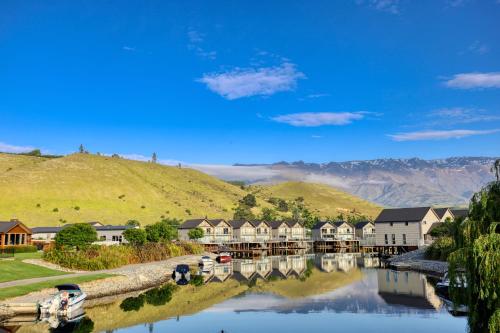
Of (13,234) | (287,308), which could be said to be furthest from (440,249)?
(13,234)

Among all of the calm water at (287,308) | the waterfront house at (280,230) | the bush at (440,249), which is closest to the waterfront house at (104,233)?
the calm water at (287,308)

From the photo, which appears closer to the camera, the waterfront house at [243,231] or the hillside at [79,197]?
the waterfront house at [243,231]

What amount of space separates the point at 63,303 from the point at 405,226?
8351 centimetres

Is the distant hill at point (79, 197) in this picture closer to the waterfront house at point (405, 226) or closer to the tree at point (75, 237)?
the tree at point (75, 237)

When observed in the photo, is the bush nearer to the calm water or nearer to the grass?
the calm water

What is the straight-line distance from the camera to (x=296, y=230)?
152 m

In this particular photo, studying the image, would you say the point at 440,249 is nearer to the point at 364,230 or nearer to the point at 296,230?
the point at 364,230

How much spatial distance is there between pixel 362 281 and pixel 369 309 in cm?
1942

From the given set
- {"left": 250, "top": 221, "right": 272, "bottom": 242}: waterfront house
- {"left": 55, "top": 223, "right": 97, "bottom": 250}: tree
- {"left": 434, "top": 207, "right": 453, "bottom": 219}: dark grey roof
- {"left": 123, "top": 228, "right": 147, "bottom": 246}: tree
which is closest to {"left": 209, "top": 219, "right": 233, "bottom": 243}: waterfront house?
{"left": 250, "top": 221, "right": 272, "bottom": 242}: waterfront house

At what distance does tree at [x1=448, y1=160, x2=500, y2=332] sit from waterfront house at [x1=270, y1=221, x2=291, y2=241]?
408 feet

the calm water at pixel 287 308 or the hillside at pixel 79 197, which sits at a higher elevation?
the hillside at pixel 79 197

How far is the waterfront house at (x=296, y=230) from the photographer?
493 feet

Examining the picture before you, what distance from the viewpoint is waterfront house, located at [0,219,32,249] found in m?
75.6

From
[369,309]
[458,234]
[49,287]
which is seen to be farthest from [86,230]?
[458,234]
